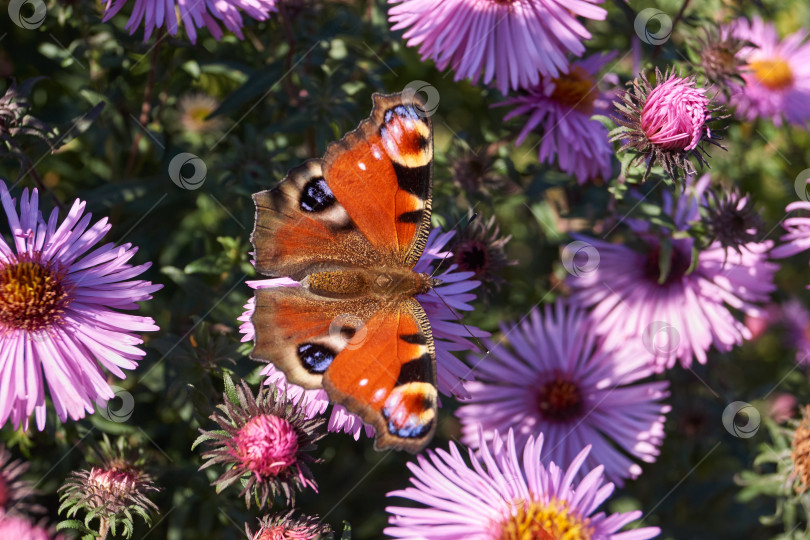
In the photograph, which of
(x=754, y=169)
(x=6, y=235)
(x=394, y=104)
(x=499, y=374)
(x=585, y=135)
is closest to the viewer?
(x=394, y=104)

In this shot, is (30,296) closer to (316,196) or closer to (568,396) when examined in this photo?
(316,196)

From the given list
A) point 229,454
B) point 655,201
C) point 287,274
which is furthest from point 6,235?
point 655,201

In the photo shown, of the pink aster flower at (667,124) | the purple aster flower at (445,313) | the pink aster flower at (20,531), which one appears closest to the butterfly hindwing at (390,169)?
the purple aster flower at (445,313)

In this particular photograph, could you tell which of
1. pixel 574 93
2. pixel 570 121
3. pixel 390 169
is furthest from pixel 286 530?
pixel 574 93

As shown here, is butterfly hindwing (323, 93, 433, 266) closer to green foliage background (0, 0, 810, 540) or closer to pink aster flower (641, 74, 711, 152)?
Result: green foliage background (0, 0, 810, 540)

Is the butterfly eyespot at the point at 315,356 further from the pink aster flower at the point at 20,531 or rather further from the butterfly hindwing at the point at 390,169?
the pink aster flower at the point at 20,531

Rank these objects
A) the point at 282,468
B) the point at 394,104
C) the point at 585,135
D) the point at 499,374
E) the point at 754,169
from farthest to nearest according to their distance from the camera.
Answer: the point at 754,169 → the point at 499,374 → the point at 585,135 → the point at 394,104 → the point at 282,468

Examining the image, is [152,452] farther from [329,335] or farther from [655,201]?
[655,201]
